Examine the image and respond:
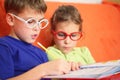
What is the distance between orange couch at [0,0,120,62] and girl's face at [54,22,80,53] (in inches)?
4.0

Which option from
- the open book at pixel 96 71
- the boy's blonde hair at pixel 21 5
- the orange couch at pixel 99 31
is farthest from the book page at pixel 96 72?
the orange couch at pixel 99 31

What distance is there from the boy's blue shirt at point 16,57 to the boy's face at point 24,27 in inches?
1.2

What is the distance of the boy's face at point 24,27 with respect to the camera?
113 centimetres

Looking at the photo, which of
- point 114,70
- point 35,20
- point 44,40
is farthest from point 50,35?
point 114,70

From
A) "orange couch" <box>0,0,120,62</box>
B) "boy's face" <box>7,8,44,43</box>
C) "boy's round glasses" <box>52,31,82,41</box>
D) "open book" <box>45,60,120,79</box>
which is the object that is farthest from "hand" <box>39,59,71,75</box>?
"orange couch" <box>0,0,120,62</box>

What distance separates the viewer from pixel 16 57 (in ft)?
3.61

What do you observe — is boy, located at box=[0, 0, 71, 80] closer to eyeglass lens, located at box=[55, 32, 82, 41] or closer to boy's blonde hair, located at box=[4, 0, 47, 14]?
boy's blonde hair, located at box=[4, 0, 47, 14]

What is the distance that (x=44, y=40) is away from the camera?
1.46 meters

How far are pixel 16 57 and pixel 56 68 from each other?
0.20 m

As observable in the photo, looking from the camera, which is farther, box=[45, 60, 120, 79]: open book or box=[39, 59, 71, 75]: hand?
box=[39, 59, 71, 75]: hand

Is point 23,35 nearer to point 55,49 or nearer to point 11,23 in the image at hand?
point 11,23

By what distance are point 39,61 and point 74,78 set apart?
14.3 inches

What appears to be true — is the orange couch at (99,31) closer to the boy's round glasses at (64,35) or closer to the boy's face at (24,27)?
the boy's round glasses at (64,35)

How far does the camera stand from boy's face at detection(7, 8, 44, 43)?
113 centimetres
